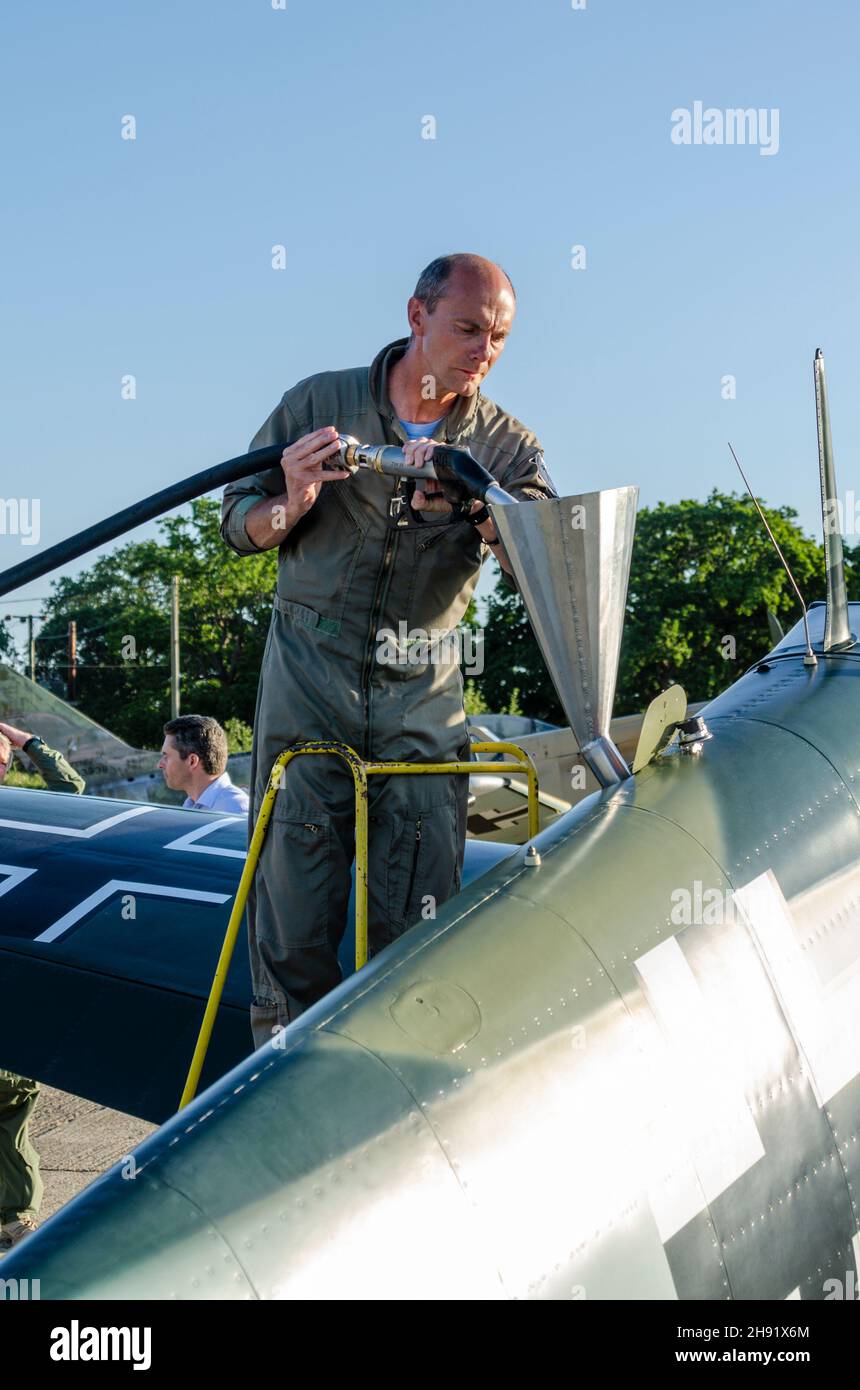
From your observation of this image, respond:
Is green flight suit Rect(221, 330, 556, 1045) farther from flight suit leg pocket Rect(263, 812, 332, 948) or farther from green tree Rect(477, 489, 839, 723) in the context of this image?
green tree Rect(477, 489, 839, 723)

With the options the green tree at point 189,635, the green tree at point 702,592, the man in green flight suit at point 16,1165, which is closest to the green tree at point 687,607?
the green tree at point 702,592

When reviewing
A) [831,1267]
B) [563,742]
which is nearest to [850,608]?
[831,1267]

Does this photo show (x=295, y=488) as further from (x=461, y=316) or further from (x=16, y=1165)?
(x=16, y=1165)

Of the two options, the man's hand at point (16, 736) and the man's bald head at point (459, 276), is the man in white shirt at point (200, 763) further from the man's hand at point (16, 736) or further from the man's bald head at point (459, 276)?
the man's bald head at point (459, 276)

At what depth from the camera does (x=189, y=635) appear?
7269 cm

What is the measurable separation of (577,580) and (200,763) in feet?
16.9

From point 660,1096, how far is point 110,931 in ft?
11.9

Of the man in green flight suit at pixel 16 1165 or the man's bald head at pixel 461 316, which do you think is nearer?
the man's bald head at pixel 461 316

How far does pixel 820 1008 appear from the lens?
2.50 meters

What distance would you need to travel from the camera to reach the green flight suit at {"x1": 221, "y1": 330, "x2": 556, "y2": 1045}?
10.1ft

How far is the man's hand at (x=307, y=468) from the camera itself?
2.90 meters

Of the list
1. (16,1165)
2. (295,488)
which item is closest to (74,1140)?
(16,1165)

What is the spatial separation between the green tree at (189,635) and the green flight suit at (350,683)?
66120 mm
